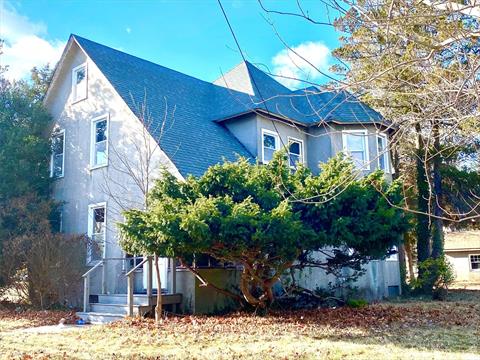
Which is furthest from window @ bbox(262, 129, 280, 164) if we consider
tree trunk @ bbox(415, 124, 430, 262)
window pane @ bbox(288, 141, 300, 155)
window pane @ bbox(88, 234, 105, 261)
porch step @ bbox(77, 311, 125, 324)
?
porch step @ bbox(77, 311, 125, 324)

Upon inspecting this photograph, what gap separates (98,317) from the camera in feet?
39.0

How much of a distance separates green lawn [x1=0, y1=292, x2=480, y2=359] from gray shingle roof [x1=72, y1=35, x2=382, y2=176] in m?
4.73

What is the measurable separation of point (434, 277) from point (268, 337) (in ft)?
37.0

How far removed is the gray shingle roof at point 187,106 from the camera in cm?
1462

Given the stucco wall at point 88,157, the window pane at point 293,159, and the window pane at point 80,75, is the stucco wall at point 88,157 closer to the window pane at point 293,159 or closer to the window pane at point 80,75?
the window pane at point 80,75

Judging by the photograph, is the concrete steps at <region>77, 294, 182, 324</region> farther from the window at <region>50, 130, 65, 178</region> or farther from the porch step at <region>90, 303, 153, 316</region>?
the window at <region>50, 130, 65, 178</region>

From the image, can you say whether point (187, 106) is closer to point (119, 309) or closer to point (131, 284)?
point (131, 284)

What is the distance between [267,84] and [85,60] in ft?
24.6

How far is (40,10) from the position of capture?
47.8 feet

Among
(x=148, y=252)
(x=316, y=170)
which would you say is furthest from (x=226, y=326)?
(x=316, y=170)

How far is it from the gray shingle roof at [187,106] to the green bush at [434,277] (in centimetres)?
591

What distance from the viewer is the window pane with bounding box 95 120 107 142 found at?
52.6ft

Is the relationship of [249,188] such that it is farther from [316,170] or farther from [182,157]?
[316,170]

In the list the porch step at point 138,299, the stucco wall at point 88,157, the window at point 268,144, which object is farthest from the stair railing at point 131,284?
the window at point 268,144
